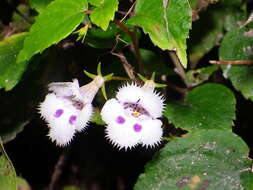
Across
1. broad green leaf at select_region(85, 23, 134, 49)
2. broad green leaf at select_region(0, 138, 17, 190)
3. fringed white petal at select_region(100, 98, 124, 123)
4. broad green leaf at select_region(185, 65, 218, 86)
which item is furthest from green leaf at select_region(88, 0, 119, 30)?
broad green leaf at select_region(185, 65, 218, 86)

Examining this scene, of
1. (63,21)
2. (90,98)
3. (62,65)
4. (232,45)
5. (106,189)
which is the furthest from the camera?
(106,189)

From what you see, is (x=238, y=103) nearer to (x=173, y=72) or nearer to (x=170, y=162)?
(x=173, y=72)

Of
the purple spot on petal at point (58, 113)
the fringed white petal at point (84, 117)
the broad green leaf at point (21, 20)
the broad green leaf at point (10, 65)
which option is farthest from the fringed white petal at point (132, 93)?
Answer: the broad green leaf at point (21, 20)

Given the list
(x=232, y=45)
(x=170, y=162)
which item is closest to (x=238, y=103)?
(x=232, y=45)

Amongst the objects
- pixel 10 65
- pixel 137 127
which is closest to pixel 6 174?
Result: pixel 10 65

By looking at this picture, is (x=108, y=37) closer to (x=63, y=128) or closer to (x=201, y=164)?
(x=63, y=128)

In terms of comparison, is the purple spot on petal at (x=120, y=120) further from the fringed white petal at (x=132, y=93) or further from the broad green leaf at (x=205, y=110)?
the broad green leaf at (x=205, y=110)

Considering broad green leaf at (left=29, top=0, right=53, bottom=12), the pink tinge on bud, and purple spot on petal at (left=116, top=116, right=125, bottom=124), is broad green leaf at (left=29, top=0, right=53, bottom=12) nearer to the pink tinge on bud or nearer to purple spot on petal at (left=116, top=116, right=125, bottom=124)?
the pink tinge on bud
